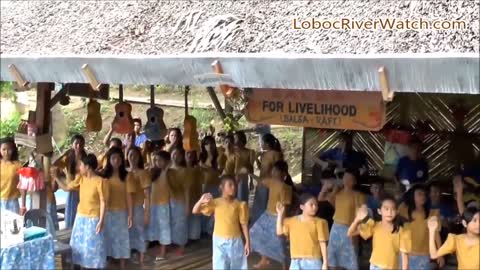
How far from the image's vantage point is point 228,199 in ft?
22.9

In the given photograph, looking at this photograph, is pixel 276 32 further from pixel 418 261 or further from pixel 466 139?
pixel 466 139

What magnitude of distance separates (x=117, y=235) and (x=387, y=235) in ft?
9.84

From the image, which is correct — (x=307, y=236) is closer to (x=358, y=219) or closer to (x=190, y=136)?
(x=358, y=219)

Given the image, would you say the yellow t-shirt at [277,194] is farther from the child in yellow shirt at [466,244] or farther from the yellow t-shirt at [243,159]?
the child in yellow shirt at [466,244]

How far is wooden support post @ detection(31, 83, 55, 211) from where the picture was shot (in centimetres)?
803

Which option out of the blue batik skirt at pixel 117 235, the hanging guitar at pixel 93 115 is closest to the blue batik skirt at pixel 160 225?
the blue batik skirt at pixel 117 235

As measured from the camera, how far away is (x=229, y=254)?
689 centimetres

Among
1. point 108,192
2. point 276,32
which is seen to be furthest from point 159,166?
point 276,32

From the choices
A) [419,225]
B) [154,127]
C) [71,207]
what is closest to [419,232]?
[419,225]

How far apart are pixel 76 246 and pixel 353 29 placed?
3.70 m

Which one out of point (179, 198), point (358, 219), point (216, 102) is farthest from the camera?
point (216, 102)

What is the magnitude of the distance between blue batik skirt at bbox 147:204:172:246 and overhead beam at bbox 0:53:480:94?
6.86 ft

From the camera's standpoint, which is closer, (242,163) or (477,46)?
(477,46)

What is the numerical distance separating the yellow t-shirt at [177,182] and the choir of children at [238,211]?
11 mm
